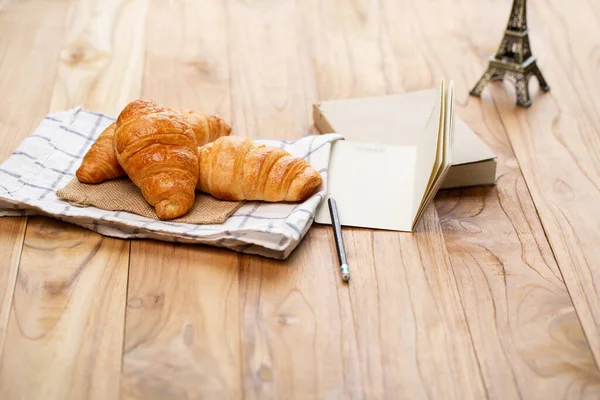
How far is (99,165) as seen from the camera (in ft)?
4.92

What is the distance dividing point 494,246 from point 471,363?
0.30m

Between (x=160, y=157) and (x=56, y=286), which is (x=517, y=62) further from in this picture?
(x=56, y=286)

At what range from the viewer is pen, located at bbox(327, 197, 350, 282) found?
135 centimetres

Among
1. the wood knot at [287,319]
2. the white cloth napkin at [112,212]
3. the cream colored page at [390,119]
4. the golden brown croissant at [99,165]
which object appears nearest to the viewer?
the wood knot at [287,319]

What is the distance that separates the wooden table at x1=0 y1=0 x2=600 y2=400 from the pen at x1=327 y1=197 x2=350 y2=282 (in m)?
0.02

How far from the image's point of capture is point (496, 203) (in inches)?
61.4

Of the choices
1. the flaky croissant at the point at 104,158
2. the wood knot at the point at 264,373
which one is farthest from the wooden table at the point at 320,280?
the flaky croissant at the point at 104,158

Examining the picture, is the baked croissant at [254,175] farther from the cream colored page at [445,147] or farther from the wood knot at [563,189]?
the wood knot at [563,189]

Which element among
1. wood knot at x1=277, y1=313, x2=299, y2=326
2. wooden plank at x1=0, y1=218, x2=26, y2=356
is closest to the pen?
wood knot at x1=277, y1=313, x2=299, y2=326

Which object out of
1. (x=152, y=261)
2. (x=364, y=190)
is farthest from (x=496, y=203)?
(x=152, y=261)

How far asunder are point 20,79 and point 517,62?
1202 millimetres

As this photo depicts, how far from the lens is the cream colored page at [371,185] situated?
1.48 metres

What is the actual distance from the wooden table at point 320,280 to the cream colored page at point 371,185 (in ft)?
0.13

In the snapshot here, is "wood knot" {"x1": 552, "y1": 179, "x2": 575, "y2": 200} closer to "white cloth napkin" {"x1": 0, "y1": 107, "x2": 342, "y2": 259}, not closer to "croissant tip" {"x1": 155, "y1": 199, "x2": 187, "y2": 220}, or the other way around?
"white cloth napkin" {"x1": 0, "y1": 107, "x2": 342, "y2": 259}
